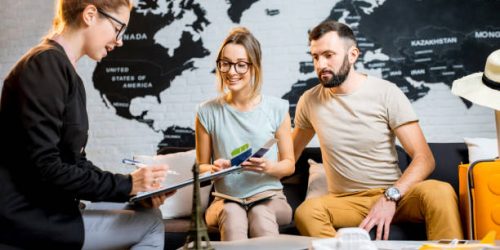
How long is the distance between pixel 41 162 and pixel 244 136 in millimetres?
1249

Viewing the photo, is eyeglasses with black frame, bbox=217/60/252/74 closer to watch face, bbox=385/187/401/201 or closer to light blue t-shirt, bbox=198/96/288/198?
light blue t-shirt, bbox=198/96/288/198

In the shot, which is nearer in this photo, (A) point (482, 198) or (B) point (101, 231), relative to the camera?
(B) point (101, 231)

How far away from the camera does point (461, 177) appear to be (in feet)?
8.84

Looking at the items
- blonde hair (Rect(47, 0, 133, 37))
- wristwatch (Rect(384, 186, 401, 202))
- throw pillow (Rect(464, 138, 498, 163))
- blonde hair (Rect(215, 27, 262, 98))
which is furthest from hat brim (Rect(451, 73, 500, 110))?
blonde hair (Rect(47, 0, 133, 37))

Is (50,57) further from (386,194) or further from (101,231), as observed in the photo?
(386,194)

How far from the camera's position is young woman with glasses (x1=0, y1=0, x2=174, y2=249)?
1.75 meters

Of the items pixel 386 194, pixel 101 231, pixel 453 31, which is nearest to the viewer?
pixel 101 231

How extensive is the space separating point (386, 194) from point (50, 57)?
1.54 m

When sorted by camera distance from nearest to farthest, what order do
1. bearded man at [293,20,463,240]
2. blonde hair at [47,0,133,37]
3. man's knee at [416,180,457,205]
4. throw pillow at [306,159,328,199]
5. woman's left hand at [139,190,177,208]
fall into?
blonde hair at [47,0,133,37] < woman's left hand at [139,190,177,208] < man's knee at [416,180,457,205] < bearded man at [293,20,463,240] < throw pillow at [306,159,328,199]

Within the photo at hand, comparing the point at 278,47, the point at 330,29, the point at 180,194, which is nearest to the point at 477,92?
the point at 330,29

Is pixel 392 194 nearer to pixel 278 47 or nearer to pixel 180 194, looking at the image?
pixel 180 194

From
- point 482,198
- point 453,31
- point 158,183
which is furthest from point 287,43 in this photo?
point 158,183

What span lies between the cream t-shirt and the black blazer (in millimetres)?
1310

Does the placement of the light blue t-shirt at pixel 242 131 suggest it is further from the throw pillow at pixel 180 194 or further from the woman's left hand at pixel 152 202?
the woman's left hand at pixel 152 202
